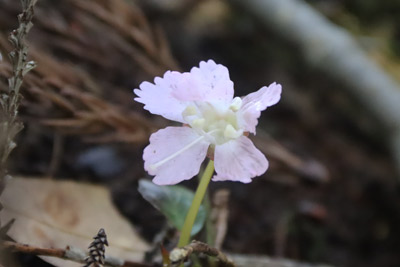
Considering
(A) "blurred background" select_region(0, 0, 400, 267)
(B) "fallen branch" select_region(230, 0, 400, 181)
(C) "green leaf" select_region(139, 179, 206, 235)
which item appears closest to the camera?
(C) "green leaf" select_region(139, 179, 206, 235)

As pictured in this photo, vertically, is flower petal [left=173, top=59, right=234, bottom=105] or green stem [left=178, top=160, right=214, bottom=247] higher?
flower petal [left=173, top=59, right=234, bottom=105]

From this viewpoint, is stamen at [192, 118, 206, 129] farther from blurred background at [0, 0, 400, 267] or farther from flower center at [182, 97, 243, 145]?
blurred background at [0, 0, 400, 267]

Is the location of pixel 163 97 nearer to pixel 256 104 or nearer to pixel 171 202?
pixel 256 104

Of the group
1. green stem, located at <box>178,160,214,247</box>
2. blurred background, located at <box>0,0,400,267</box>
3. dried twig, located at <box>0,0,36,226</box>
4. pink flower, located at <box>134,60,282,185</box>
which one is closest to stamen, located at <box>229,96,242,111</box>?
pink flower, located at <box>134,60,282,185</box>

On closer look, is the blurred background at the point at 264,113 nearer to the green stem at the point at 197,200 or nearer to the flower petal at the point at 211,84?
the green stem at the point at 197,200

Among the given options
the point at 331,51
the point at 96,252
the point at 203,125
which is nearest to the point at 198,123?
the point at 203,125

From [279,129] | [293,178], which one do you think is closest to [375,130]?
[279,129]

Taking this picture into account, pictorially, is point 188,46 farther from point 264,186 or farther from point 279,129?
point 264,186

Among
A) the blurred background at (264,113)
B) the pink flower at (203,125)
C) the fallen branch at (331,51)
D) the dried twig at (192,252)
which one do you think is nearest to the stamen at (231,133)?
the pink flower at (203,125)
